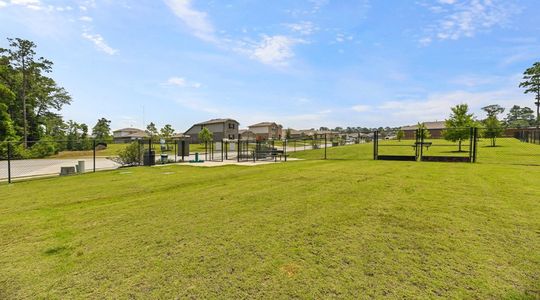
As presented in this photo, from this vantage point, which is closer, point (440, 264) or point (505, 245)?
point (440, 264)

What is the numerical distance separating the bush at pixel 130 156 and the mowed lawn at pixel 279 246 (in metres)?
10.7

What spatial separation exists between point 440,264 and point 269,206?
3216 mm

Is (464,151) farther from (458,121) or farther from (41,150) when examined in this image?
(41,150)

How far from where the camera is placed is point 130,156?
16.9 meters

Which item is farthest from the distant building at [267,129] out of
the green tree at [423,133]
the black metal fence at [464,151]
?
the black metal fence at [464,151]

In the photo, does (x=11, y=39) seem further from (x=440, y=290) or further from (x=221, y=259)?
(x=440, y=290)

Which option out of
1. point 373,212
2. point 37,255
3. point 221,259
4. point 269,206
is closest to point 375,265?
point 221,259

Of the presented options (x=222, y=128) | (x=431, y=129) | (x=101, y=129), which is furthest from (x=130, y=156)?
(x=431, y=129)

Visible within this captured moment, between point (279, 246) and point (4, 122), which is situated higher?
point (4, 122)

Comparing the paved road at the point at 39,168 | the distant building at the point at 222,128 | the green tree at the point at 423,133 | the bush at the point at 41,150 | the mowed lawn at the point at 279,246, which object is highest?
the distant building at the point at 222,128

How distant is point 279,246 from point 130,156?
1633 centimetres

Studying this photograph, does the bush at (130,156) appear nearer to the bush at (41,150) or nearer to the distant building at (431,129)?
the bush at (41,150)

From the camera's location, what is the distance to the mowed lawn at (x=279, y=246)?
253 centimetres

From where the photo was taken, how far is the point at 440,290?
242 cm
